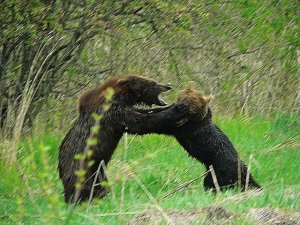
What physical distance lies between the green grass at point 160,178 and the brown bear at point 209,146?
293mm

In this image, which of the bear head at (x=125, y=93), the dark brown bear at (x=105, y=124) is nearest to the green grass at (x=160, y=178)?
the dark brown bear at (x=105, y=124)

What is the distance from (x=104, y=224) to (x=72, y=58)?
6478 mm

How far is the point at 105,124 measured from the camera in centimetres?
743

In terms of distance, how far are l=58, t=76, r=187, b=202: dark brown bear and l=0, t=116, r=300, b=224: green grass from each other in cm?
24

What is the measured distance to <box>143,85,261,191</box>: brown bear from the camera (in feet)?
25.3

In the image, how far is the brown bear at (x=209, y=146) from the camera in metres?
7.73

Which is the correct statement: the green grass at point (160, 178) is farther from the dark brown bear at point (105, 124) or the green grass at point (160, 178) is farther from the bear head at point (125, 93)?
the bear head at point (125, 93)

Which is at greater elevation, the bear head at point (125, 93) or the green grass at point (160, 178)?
the bear head at point (125, 93)

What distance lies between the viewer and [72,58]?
1195 centimetres

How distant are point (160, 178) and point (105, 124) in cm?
151

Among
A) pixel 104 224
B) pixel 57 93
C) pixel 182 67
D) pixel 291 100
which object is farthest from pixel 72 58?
pixel 104 224

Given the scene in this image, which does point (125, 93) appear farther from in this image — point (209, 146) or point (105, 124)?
point (209, 146)

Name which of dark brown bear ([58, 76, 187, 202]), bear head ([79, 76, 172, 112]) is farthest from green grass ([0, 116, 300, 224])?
bear head ([79, 76, 172, 112])

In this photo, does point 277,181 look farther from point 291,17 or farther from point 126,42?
point 126,42
